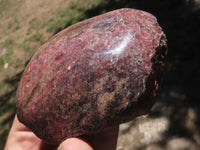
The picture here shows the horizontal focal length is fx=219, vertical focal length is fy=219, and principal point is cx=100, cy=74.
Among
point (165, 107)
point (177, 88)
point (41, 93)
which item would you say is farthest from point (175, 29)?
point (41, 93)

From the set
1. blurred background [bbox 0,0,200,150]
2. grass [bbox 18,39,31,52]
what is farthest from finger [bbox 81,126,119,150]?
grass [bbox 18,39,31,52]

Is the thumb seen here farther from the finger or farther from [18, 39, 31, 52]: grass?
[18, 39, 31, 52]: grass

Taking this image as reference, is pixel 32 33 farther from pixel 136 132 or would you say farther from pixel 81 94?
pixel 81 94

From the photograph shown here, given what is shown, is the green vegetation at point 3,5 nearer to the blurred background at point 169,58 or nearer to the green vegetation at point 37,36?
the blurred background at point 169,58

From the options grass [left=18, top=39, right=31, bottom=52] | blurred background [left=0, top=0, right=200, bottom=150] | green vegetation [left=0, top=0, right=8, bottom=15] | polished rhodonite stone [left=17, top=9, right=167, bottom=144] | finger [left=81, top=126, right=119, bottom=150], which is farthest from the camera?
green vegetation [left=0, top=0, right=8, bottom=15]

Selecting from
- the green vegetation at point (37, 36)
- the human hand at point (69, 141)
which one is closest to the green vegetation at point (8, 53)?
the green vegetation at point (37, 36)

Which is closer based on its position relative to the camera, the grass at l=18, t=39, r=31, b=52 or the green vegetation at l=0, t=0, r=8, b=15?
the grass at l=18, t=39, r=31, b=52

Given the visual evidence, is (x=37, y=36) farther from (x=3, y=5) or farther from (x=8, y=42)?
(x=3, y=5)
